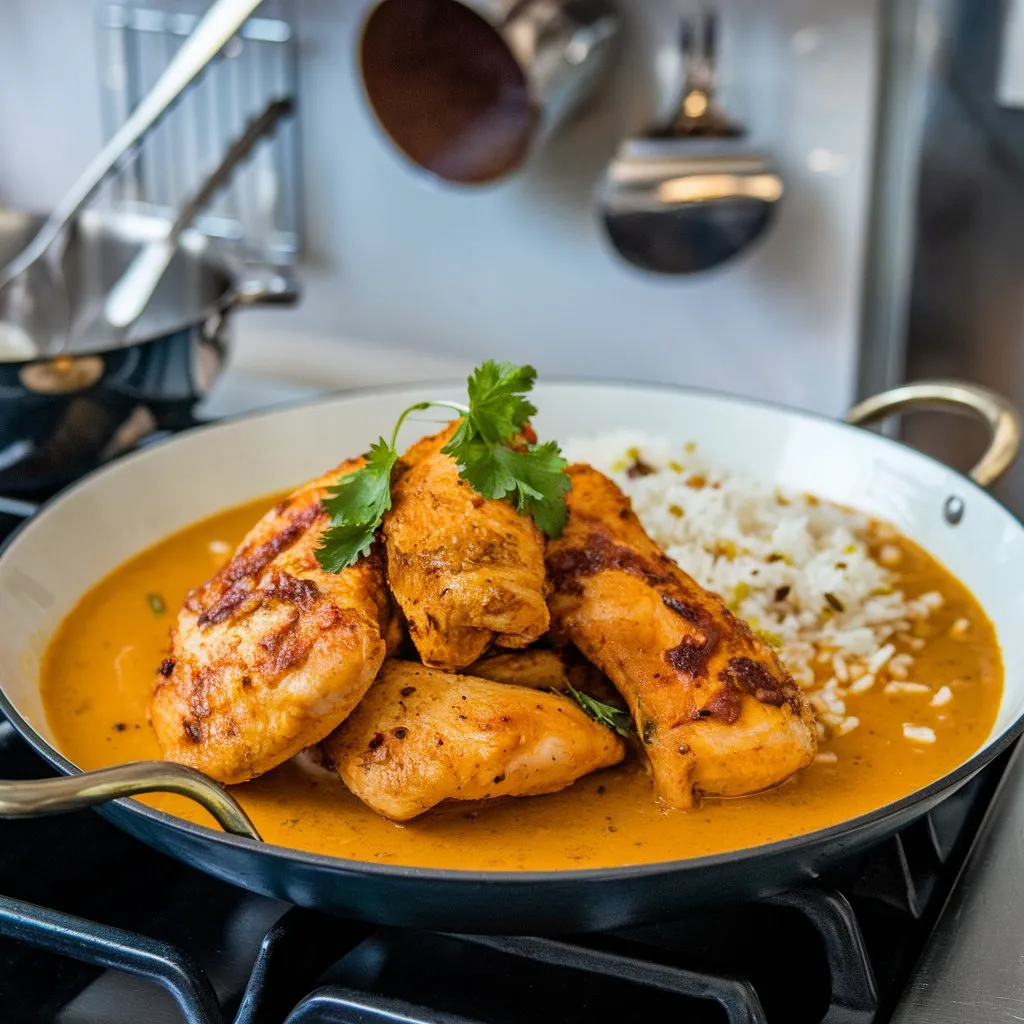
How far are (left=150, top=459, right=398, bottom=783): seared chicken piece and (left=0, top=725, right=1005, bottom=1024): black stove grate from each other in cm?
12

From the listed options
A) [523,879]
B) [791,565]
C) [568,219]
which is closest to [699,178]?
[568,219]

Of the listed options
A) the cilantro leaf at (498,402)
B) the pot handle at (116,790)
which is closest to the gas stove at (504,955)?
the pot handle at (116,790)

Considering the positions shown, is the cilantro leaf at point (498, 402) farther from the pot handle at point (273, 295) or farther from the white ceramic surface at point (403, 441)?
the pot handle at point (273, 295)

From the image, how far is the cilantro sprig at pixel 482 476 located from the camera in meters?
0.95

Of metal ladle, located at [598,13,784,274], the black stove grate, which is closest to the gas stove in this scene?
the black stove grate

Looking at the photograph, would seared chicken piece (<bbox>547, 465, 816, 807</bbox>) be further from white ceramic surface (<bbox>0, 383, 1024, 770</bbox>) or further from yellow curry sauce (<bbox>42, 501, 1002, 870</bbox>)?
white ceramic surface (<bbox>0, 383, 1024, 770</bbox>)

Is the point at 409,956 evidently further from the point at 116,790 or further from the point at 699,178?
the point at 699,178

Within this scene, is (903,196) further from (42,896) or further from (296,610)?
(42,896)

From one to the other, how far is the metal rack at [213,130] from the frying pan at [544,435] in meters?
0.82

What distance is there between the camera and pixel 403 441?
150 cm

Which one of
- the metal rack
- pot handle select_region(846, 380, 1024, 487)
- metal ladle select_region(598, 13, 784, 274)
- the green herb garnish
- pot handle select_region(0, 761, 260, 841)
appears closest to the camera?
pot handle select_region(0, 761, 260, 841)

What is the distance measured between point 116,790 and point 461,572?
0.88 ft

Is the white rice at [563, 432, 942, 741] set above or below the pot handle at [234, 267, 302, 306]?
below

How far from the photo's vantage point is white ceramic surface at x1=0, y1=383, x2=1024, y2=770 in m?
1.16
